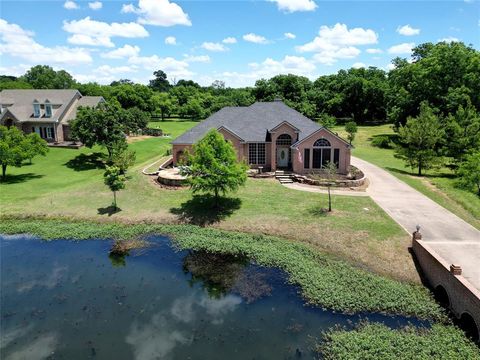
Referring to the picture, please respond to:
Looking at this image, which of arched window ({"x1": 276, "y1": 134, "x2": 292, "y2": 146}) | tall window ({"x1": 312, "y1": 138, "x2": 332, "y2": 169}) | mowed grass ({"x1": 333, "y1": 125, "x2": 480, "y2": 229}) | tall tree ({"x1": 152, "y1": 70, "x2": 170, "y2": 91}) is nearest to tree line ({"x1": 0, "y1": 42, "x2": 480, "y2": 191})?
mowed grass ({"x1": 333, "y1": 125, "x2": 480, "y2": 229})

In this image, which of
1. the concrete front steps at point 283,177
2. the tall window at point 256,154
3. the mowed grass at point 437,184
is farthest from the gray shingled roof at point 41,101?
the mowed grass at point 437,184

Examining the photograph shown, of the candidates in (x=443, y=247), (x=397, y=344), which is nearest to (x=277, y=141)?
(x=443, y=247)

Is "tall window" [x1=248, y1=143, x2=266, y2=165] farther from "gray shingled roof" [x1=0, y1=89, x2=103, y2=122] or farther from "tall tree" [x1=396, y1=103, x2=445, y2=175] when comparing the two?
"gray shingled roof" [x1=0, y1=89, x2=103, y2=122]

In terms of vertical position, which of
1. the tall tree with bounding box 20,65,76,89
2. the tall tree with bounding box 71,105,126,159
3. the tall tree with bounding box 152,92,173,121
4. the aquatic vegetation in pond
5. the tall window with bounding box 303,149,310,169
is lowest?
the aquatic vegetation in pond

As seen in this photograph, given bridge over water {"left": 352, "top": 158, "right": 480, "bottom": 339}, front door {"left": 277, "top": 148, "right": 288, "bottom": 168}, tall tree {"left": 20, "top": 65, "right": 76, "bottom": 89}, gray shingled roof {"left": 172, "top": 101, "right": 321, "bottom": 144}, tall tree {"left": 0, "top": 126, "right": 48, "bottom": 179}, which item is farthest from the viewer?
tall tree {"left": 20, "top": 65, "right": 76, "bottom": 89}

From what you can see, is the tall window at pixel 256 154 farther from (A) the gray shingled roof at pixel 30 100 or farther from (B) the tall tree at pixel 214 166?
(A) the gray shingled roof at pixel 30 100

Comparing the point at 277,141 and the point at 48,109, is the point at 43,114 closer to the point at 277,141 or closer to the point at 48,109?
the point at 48,109
